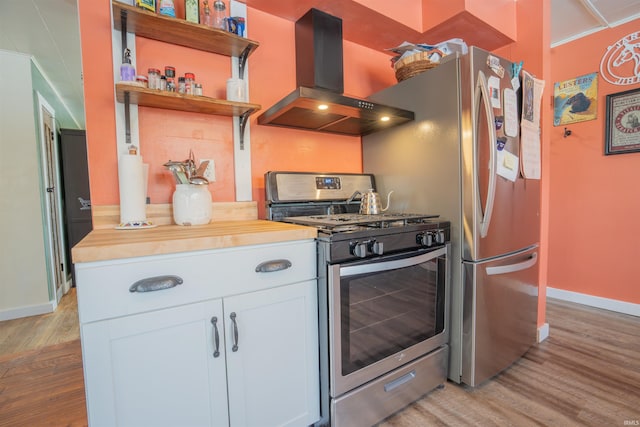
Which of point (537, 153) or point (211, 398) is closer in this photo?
point (211, 398)

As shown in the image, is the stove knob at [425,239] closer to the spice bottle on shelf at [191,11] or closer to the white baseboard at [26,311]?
the spice bottle on shelf at [191,11]

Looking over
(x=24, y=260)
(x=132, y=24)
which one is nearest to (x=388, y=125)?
(x=132, y=24)

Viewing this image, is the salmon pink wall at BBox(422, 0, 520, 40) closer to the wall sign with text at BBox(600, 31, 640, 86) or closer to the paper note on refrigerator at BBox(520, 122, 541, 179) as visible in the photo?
the paper note on refrigerator at BBox(520, 122, 541, 179)

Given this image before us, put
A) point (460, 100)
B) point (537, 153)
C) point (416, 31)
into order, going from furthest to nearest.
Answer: point (416, 31), point (537, 153), point (460, 100)

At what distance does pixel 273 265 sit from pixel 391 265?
52 cm

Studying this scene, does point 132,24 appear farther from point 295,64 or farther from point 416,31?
point 416,31

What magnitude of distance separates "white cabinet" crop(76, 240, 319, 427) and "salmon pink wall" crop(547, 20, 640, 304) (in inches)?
112

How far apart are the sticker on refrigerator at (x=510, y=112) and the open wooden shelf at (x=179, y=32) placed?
4.51 ft

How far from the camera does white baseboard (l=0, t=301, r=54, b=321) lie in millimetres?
2613

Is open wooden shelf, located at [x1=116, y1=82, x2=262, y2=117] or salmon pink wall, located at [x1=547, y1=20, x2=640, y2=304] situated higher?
open wooden shelf, located at [x1=116, y1=82, x2=262, y2=117]

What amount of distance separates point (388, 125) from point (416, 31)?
0.76m

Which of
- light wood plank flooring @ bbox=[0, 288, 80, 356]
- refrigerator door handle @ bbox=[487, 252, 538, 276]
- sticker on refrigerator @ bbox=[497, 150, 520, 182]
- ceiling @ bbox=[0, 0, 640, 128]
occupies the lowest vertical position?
light wood plank flooring @ bbox=[0, 288, 80, 356]

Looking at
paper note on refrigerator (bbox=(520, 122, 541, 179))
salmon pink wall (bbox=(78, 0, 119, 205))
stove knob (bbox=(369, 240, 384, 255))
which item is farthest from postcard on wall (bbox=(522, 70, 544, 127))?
salmon pink wall (bbox=(78, 0, 119, 205))

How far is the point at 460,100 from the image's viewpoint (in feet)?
4.80
